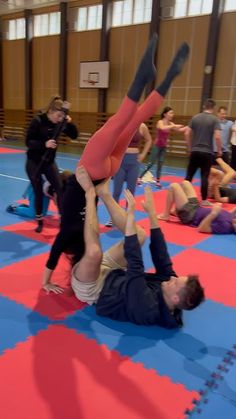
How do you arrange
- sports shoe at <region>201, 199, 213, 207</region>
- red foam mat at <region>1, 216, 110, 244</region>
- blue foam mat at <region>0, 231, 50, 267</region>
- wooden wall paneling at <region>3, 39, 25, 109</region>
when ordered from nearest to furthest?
blue foam mat at <region>0, 231, 50, 267</region> < red foam mat at <region>1, 216, 110, 244</region> < sports shoe at <region>201, 199, 213, 207</region> < wooden wall paneling at <region>3, 39, 25, 109</region>

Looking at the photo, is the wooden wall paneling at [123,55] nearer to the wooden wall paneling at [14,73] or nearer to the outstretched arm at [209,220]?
the wooden wall paneling at [14,73]

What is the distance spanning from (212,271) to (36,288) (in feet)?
5.94

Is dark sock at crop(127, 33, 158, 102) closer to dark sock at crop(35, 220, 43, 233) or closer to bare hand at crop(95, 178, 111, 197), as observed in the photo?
bare hand at crop(95, 178, 111, 197)

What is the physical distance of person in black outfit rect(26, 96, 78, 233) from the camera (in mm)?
4410

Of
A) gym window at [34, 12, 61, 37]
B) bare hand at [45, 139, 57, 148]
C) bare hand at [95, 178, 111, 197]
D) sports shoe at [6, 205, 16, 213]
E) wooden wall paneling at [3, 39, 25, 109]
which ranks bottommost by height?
sports shoe at [6, 205, 16, 213]

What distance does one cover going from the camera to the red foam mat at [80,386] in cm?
200

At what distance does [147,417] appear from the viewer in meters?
1.99

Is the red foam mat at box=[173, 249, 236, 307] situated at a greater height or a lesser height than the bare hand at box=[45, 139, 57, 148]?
lesser

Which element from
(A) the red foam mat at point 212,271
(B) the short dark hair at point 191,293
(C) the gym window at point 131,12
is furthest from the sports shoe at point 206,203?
(C) the gym window at point 131,12

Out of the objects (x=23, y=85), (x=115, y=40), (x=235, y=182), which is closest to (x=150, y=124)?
(x=115, y=40)

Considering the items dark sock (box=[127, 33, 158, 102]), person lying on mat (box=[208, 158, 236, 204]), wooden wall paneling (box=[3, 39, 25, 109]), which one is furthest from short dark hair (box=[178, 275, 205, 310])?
wooden wall paneling (box=[3, 39, 25, 109])

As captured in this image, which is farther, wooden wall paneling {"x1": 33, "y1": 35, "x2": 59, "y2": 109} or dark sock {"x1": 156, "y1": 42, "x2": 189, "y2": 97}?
wooden wall paneling {"x1": 33, "y1": 35, "x2": 59, "y2": 109}

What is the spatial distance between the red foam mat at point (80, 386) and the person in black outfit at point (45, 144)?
2.18m

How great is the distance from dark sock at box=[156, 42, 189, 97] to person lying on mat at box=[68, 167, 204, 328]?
0.80 meters
